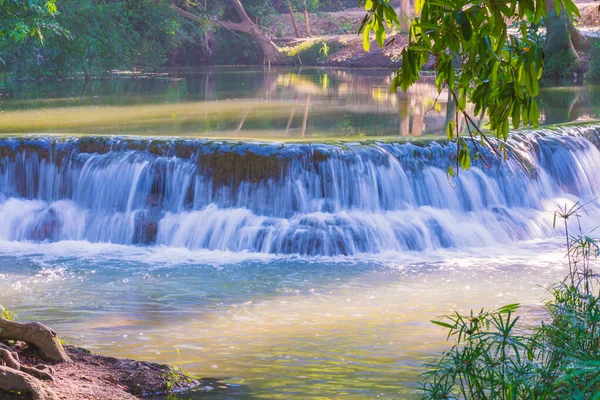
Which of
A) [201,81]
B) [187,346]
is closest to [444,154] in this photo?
[187,346]

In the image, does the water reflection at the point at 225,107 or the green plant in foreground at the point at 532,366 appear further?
the water reflection at the point at 225,107

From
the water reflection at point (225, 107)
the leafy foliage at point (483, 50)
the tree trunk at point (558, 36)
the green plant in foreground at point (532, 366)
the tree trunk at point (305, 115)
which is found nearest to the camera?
the leafy foliage at point (483, 50)

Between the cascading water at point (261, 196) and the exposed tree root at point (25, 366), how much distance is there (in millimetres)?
6052

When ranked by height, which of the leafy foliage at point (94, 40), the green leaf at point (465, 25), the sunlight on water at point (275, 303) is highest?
the leafy foliage at point (94, 40)

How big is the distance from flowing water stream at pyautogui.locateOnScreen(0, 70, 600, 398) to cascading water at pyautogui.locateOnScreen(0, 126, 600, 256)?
0.02m

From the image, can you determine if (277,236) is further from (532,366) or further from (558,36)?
(558,36)

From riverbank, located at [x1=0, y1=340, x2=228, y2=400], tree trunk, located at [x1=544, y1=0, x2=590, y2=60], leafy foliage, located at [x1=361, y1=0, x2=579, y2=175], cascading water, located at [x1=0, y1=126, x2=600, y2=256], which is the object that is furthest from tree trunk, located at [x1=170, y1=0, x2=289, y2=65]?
leafy foliage, located at [x1=361, y1=0, x2=579, y2=175]

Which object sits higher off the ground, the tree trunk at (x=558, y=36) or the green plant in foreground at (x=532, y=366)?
the tree trunk at (x=558, y=36)

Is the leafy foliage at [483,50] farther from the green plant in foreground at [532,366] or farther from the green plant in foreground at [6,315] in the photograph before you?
the green plant in foreground at [6,315]

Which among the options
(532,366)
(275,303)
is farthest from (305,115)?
(532,366)

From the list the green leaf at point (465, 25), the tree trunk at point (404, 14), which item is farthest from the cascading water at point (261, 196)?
the tree trunk at point (404, 14)

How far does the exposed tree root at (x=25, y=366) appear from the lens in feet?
→ 15.9

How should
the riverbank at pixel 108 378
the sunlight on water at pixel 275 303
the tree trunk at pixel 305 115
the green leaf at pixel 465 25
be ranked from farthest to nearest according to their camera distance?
the tree trunk at pixel 305 115 → the sunlight on water at pixel 275 303 → the riverbank at pixel 108 378 → the green leaf at pixel 465 25

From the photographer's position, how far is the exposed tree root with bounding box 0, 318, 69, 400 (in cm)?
486
